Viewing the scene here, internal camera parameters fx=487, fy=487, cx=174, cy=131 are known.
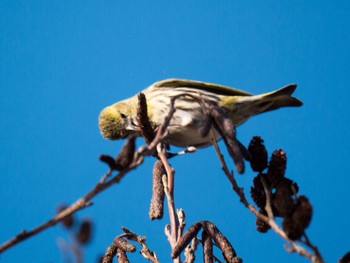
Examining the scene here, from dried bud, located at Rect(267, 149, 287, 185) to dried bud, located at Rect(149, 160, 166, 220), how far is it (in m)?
0.45

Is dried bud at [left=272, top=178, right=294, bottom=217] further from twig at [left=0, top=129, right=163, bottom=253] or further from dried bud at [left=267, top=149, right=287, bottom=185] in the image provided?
twig at [left=0, top=129, right=163, bottom=253]

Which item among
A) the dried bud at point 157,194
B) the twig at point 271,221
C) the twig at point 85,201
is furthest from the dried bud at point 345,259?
the dried bud at point 157,194

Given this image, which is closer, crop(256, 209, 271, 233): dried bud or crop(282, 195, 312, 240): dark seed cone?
crop(282, 195, 312, 240): dark seed cone

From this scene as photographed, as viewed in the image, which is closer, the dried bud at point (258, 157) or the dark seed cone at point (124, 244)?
the dried bud at point (258, 157)

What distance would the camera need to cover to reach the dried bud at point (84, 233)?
1.91 feet

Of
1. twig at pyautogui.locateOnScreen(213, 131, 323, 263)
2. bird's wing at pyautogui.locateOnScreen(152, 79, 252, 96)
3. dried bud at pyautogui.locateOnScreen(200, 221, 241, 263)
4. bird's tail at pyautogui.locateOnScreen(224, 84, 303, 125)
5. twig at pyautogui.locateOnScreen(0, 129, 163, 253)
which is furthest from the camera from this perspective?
bird's wing at pyautogui.locateOnScreen(152, 79, 252, 96)

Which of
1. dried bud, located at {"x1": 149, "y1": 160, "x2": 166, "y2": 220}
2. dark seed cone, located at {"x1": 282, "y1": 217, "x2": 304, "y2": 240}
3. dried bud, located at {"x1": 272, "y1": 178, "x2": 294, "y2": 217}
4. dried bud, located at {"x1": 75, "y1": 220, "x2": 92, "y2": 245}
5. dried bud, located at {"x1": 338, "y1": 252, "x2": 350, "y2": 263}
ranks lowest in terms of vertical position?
dried bud, located at {"x1": 338, "y1": 252, "x2": 350, "y2": 263}

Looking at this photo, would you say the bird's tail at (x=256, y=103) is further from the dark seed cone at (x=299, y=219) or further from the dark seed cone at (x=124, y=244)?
the dark seed cone at (x=299, y=219)

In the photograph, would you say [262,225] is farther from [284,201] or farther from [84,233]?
[84,233]

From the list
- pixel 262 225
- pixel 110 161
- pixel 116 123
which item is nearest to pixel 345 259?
pixel 262 225

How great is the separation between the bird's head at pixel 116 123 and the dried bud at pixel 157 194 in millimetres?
737

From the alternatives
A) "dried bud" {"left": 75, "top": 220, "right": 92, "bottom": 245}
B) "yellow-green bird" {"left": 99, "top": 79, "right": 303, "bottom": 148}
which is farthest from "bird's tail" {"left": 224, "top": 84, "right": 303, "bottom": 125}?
"dried bud" {"left": 75, "top": 220, "right": 92, "bottom": 245}

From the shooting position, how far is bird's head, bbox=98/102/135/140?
8.27 ft

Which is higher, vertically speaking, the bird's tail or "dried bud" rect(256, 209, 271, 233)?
the bird's tail
